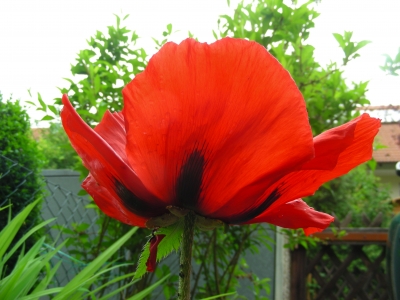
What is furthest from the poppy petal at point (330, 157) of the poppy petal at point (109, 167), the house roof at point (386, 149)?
the house roof at point (386, 149)

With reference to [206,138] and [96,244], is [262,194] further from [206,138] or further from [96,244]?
[96,244]

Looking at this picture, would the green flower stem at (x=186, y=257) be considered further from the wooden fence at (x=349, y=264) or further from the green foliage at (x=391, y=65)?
the wooden fence at (x=349, y=264)

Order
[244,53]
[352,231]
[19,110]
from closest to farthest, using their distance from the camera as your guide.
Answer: [244,53] < [19,110] < [352,231]

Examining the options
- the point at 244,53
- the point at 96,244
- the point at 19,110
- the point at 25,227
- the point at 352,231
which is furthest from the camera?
the point at 352,231

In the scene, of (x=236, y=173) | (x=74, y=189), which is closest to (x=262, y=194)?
(x=236, y=173)

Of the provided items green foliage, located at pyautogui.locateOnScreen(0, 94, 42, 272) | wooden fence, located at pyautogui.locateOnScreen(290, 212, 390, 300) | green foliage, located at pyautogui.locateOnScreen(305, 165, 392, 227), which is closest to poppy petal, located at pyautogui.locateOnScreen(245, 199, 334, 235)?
green foliage, located at pyautogui.locateOnScreen(0, 94, 42, 272)

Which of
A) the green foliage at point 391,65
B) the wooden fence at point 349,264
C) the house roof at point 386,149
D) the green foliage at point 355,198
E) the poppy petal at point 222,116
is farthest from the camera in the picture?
the house roof at point 386,149

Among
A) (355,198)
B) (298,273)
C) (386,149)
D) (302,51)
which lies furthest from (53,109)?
(386,149)
